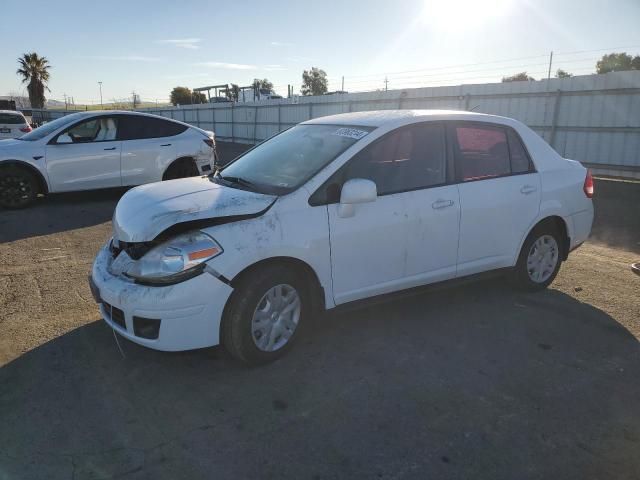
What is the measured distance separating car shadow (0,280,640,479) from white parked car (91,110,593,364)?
0.35 meters

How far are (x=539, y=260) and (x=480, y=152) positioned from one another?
1.25 m

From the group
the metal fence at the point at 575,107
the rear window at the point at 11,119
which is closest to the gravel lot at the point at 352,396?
the metal fence at the point at 575,107

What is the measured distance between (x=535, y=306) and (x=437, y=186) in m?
1.56

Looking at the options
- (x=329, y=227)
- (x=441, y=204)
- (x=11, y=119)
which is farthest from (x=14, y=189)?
(x=11, y=119)

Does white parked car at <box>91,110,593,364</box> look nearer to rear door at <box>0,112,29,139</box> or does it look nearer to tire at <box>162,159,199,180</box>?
tire at <box>162,159,199,180</box>

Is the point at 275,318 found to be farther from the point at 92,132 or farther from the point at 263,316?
the point at 92,132

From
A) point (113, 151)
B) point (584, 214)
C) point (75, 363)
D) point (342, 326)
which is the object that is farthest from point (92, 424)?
point (113, 151)

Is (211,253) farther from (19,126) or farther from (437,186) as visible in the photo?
(19,126)

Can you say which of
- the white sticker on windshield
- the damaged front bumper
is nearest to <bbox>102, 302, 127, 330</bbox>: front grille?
the damaged front bumper

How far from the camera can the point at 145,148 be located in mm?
9195

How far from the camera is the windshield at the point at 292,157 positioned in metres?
3.85

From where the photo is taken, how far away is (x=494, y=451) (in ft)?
8.98

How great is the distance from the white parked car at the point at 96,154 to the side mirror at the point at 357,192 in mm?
6513

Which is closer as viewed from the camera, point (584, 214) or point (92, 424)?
point (92, 424)
